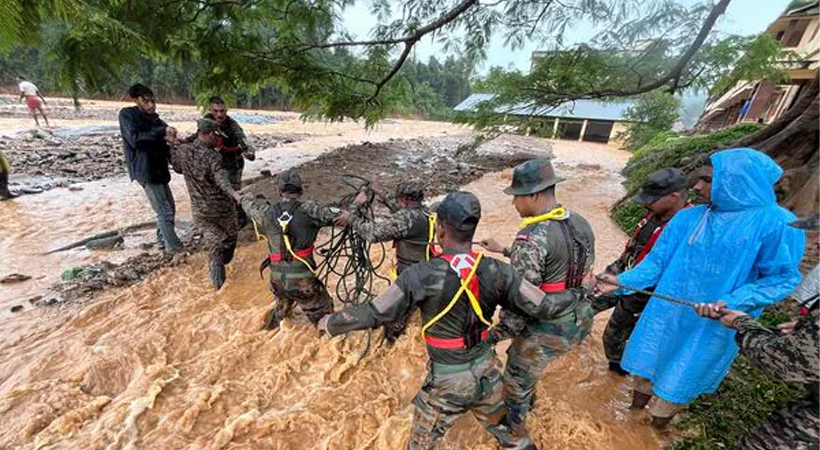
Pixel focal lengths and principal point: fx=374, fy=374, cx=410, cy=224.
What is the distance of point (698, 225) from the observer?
222cm

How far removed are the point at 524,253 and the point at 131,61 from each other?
384cm

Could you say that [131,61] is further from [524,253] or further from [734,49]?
[734,49]

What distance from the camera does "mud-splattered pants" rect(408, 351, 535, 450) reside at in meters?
1.97

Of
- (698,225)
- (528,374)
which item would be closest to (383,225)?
(528,374)

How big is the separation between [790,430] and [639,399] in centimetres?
122

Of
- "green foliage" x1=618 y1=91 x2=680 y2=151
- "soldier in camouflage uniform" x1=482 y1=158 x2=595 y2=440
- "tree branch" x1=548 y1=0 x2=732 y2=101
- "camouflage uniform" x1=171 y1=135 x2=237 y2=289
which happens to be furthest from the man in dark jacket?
"green foliage" x1=618 y1=91 x2=680 y2=151

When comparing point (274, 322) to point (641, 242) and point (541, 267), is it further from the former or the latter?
point (641, 242)

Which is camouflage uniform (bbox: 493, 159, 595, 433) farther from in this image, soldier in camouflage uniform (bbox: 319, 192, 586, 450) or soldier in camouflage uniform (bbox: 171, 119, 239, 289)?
soldier in camouflage uniform (bbox: 171, 119, 239, 289)

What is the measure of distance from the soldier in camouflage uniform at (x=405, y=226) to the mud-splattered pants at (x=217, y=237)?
2034 mm

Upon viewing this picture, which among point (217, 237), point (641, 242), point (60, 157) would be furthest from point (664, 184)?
point (60, 157)

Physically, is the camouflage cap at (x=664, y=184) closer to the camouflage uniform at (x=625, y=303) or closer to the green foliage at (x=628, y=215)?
the camouflage uniform at (x=625, y=303)

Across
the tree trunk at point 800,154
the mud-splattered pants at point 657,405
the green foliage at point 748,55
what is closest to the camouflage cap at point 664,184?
the mud-splattered pants at point 657,405

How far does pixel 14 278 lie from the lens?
169 inches

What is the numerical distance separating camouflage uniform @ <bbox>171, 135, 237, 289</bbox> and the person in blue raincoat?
3.64 m
